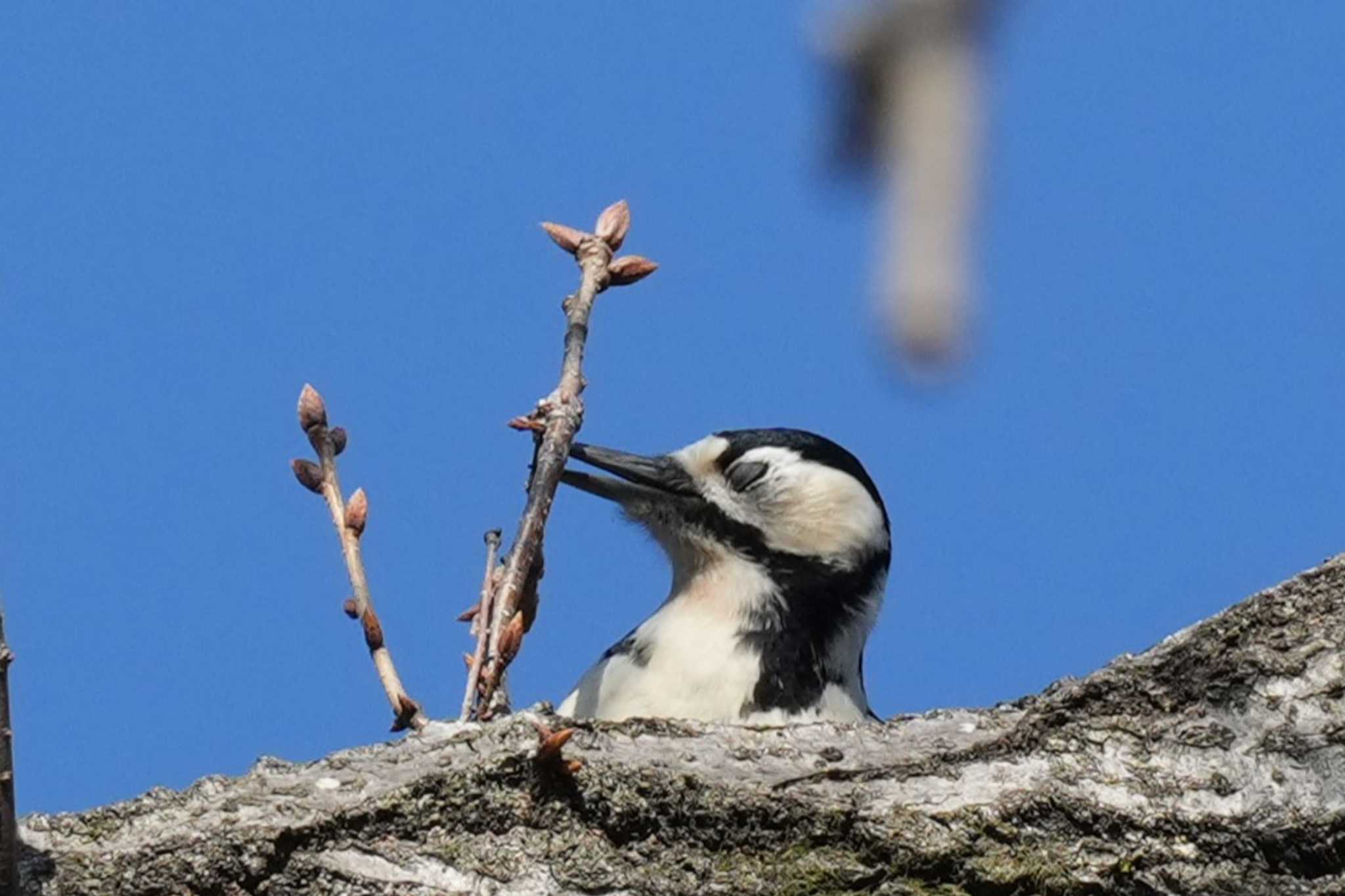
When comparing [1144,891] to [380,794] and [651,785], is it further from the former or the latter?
[380,794]

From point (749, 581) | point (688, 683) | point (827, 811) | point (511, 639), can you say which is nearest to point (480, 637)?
point (511, 639)

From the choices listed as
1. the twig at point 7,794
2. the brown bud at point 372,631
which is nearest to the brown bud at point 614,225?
the brown bud at point 372,631

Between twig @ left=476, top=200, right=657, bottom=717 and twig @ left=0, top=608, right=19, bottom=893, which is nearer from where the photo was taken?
twig @ left=0, top=608, right=19, bottom=893

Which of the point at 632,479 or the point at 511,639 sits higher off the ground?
the point at 632,479

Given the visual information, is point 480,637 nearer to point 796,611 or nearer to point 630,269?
point 630,269

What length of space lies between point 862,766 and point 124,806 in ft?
3.85

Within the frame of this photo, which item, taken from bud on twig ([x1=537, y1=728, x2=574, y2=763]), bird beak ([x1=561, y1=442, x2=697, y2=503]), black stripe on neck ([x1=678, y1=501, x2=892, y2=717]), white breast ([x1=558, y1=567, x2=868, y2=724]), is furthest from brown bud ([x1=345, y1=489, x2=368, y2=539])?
bird beak ([x1=561, y1=442, x2=697, y2=503])

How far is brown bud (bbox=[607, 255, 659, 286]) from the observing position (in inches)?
144

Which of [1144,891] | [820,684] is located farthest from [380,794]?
[820,684]

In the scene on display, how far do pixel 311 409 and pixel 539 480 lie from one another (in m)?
0.50

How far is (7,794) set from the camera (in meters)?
2.29

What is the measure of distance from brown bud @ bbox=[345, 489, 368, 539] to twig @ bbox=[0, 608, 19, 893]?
108 centimetres

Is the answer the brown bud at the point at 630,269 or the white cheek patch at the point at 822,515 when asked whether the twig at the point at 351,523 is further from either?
the white cheek patch at the point at 822,515

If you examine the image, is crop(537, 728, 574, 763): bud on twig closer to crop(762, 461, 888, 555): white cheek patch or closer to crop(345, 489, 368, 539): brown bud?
crop(345, 489, 368, 539): brown bud
